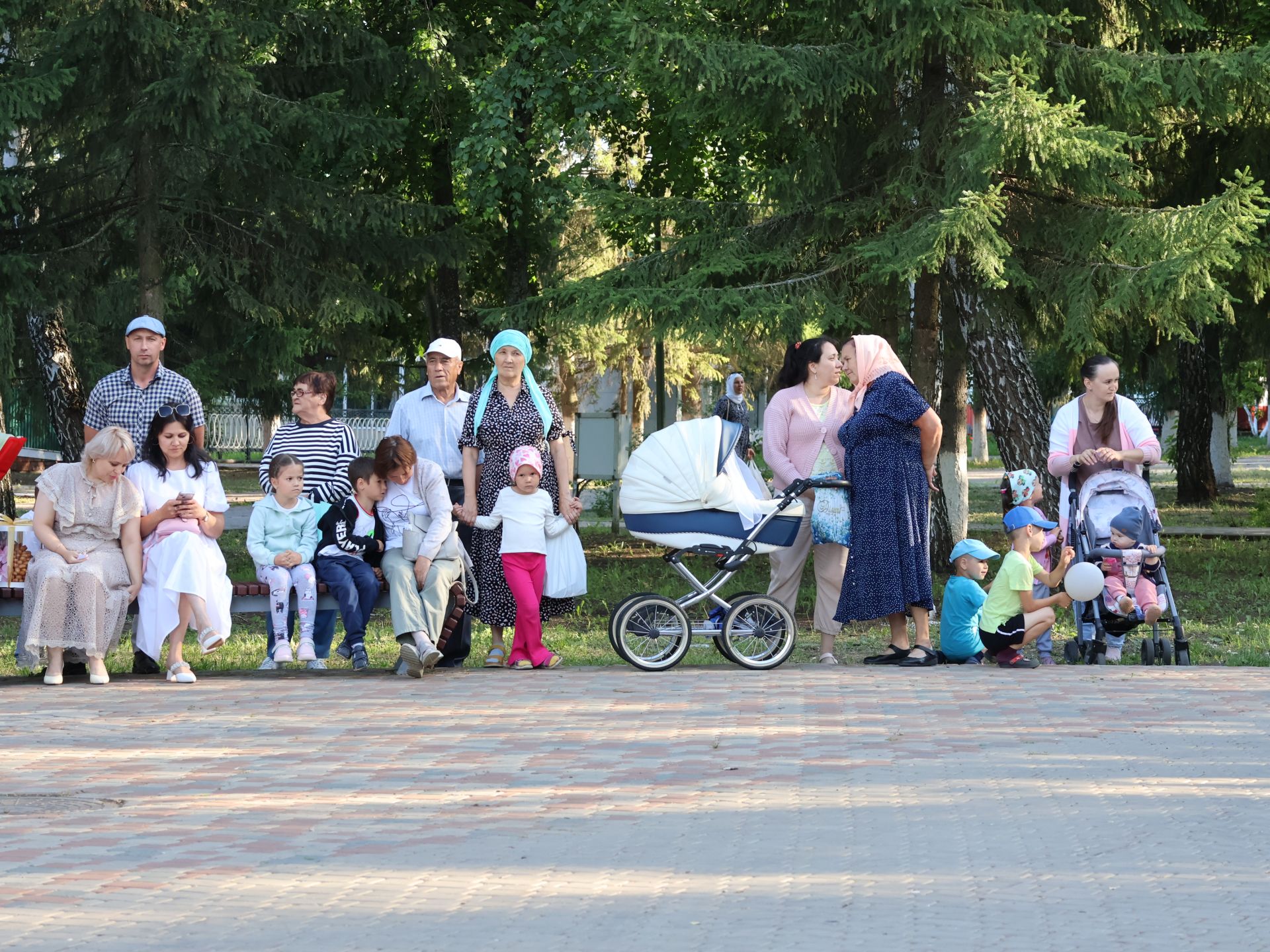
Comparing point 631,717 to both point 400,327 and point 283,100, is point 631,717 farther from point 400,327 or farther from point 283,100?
point 400,327

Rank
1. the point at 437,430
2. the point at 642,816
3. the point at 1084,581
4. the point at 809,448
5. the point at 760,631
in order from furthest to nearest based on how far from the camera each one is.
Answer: the point at 437,430 → the point at 809,448 → the point at 760,631 → the point at 1084,581 → the point at 642,816

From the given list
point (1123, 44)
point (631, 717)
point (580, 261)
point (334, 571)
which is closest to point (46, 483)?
point (334, 571)

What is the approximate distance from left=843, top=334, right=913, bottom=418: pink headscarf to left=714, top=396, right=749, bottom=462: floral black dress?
73 cm

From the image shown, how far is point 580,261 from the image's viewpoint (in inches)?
956

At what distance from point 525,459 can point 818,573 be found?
1.95 meters

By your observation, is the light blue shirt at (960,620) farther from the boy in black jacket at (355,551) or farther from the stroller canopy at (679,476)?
the boy in black jacket at (355,551)

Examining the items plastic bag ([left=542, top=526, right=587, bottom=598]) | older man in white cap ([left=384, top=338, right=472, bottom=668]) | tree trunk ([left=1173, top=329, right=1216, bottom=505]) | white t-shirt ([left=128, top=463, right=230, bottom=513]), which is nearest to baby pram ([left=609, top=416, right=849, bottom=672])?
plastic bag ([left=542, top=526, right=587, bottom=598])

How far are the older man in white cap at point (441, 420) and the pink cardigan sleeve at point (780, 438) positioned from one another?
6.30 ft

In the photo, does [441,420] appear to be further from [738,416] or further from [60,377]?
[60,377]

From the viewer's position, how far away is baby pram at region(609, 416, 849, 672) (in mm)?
10188

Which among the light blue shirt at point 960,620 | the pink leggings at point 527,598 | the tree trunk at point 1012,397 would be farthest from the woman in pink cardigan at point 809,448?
the tree trunk at point 1012,397

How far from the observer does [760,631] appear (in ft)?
33.8

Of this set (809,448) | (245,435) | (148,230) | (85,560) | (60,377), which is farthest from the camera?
(245,435)

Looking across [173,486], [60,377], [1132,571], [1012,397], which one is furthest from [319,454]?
[60,377]
